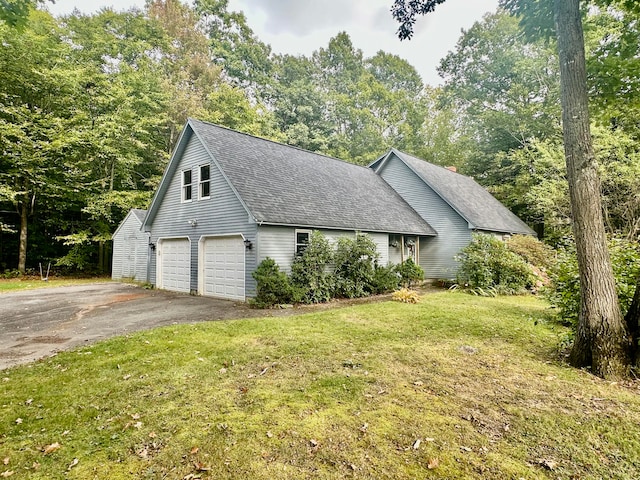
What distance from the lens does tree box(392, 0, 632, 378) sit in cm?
439

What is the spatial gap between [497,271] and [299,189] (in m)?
8.80

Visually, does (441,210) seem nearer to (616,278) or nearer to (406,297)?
(406,297)

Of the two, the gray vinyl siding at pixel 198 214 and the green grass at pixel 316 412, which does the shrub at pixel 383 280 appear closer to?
the gray vinyl siding at pixel 198 214

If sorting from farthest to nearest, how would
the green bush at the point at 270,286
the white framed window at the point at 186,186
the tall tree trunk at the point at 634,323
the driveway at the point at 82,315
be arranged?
the white framed window at the point at 186,186
the green bush at the point at 270,286
the driveway at the point at 82,315
the tall tree trunk at the point at 634,323

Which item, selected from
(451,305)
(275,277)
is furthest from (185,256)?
(451,305)

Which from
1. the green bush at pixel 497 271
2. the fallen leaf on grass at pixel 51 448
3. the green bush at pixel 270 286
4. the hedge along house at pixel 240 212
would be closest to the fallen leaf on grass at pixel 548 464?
the fallen leaf on grass at pixel 51 448

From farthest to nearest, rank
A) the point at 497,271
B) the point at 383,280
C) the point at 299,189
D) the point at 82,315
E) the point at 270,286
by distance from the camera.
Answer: the point at 497,271, the point at 299,189, the point at 383,280, the point at 270,286, the point at 82,315

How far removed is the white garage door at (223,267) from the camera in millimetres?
11211

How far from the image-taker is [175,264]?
45.9 ft

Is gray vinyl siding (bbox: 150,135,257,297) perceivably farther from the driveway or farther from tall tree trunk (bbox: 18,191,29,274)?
tall tree trunk (bbox: 18,191,29,274)

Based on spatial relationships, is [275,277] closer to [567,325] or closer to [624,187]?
[567,325]

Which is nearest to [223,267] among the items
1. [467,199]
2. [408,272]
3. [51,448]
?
[408,272]

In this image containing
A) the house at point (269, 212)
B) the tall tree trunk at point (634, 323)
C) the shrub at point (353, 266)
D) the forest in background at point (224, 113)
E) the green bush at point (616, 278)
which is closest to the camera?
the tall tree trunk at point (634, 323)

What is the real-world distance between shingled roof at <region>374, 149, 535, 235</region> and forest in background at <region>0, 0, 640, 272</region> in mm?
2083
